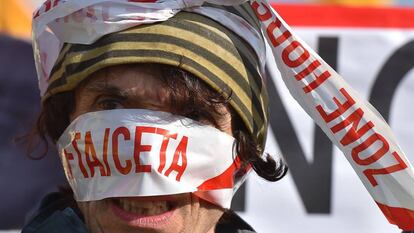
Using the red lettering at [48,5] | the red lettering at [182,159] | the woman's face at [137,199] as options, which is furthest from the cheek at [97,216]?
the red lettering at [48,5]

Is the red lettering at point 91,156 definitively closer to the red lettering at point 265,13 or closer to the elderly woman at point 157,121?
the elderly woman at point 157,121

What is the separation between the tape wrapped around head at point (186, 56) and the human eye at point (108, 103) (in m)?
0.04

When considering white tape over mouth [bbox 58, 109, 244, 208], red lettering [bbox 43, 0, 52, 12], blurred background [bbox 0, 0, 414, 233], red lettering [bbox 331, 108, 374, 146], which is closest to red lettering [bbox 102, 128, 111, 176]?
white tape over mouth [bbox 58, 109, 244, 208]

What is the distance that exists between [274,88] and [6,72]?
0.73 m

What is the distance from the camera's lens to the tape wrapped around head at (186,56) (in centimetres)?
132

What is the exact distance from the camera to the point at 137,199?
1330mm

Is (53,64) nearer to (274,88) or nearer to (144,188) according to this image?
(144,188)

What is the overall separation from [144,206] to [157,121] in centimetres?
12

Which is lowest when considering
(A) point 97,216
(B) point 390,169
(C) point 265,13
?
(A) point 97,216

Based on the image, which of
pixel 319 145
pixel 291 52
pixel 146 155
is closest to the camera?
pixel 146 155

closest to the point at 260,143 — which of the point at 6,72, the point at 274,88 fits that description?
the point at 274,88

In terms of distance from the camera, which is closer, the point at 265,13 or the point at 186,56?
the point at 186,56

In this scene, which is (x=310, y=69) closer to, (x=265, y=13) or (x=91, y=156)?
(x=265, y=13)

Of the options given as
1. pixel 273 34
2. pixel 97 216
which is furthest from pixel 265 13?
pixel 97 216
